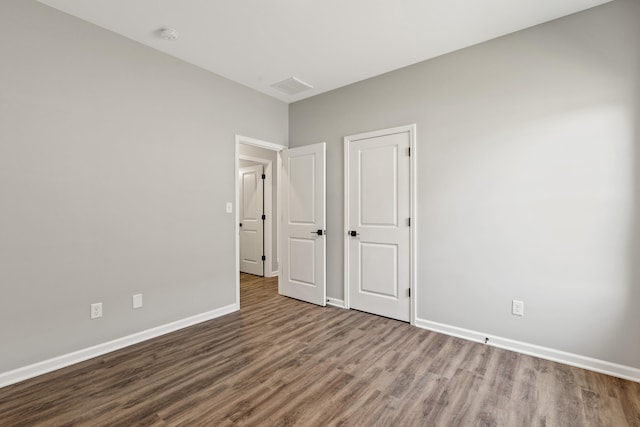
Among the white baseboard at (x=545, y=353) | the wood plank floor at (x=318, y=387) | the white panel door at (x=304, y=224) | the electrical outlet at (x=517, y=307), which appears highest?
the white panel door at (x=304, y=224)

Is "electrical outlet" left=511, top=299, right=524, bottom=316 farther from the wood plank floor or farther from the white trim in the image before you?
the white trim

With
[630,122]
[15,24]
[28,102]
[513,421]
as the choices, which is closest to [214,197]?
[28,102]

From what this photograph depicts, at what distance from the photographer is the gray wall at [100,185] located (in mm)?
2271

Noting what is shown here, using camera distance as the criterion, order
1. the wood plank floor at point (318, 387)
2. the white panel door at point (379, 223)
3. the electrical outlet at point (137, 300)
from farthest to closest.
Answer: the white panel door at point (379, 223) → the electrical outlet at point (137, 300) → the wood plank floor at point (318, 387)

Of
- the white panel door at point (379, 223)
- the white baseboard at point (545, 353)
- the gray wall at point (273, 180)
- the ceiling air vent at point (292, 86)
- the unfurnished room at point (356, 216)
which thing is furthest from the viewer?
the gray wall at point (273, 180)

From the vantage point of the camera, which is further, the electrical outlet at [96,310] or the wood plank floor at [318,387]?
the electrical outlet at [96,310]

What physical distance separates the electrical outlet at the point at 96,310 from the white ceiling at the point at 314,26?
2.42 meters

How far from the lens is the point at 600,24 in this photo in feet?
7.84

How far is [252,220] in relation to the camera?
19.5 ft

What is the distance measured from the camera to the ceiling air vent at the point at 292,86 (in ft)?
12.2

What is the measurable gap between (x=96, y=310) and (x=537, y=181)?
13.0 ft

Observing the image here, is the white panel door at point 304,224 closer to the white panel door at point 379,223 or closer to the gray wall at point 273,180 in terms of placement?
the white panel door at point 379,223

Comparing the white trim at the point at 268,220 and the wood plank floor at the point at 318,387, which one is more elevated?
the white trim at the point at 268,220

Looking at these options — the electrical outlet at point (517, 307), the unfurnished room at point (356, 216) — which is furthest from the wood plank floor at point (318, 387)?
the electrical outlet at point (517, 307)
